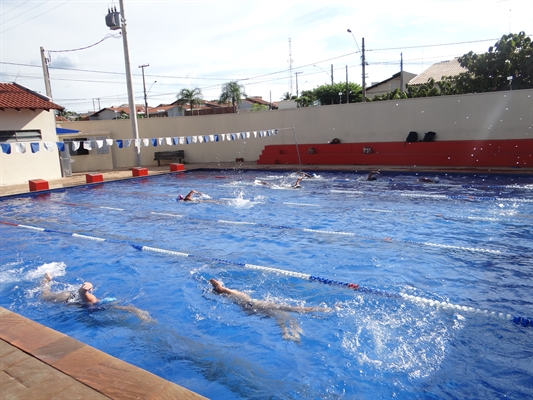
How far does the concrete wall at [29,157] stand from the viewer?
16484mm

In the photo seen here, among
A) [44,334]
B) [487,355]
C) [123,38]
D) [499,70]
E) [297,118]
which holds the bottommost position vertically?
[487,355]

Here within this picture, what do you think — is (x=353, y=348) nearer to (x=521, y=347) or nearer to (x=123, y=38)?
(x=521, y=347)

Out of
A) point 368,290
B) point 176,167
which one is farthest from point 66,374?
point 176,167

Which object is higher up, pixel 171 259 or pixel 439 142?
pixel 439 142

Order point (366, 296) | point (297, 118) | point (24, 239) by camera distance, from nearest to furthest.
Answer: point (366, 296), point (24, 239), point (297, 118)

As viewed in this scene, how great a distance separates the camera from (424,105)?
17.6 metres

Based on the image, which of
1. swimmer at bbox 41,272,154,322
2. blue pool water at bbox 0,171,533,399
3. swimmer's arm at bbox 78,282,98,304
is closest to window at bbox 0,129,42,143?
blue pool water at bbox 0,171,533,399

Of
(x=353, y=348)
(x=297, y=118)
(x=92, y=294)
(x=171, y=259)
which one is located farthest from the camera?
(x=297, y=118)

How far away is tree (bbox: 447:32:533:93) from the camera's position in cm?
2073

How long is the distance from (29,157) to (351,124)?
1437cm

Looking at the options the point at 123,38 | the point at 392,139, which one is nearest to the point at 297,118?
the point at 392,139

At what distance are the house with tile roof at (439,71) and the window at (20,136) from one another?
28.2 metres

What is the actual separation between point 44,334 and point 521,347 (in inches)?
184

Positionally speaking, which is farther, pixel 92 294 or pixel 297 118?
pixel 297 118
